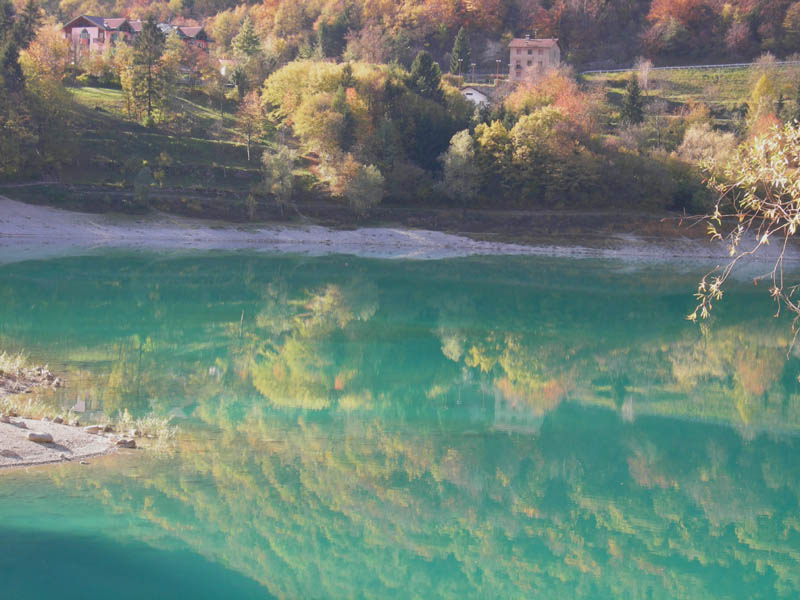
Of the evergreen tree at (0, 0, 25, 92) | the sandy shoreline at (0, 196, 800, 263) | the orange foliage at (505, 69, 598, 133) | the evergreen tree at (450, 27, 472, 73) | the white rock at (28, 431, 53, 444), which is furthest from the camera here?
the evergreen tree at (450, 27, 472, 73)

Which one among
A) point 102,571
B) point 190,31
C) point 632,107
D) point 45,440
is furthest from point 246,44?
point 102,571

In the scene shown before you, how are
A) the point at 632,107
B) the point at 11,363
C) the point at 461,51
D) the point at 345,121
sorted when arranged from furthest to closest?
the point at 461,51
the point at 632,107
the point at 345,121
the point at 11,363

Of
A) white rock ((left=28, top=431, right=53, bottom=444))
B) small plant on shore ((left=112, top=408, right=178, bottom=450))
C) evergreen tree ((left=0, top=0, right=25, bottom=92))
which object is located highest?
evergreen tree ((left=0, top=0, right=25, bottom=92))

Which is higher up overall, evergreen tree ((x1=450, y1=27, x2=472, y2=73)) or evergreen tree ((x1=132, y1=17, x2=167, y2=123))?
evergreen tree ((x1=450, y1=27, x2=472, y2=73))

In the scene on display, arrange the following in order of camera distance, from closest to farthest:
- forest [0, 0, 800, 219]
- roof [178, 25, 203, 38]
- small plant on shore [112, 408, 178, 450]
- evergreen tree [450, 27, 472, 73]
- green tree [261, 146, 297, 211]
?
small plant on shore [112, 408, 178, 450] < forest [0, 0, 800, 219] < green tree [261, 146, 297, 211] < roof [178, 25, 203, 38] < evergreen tree [450, 27, 472, 73]

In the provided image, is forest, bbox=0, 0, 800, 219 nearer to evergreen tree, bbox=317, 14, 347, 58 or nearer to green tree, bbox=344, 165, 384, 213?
green tree, bbox=344, 165, 384, 213

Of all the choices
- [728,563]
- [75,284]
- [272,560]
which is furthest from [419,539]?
[75,284]

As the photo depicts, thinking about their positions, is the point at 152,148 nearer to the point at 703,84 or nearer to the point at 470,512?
the point at 470,512

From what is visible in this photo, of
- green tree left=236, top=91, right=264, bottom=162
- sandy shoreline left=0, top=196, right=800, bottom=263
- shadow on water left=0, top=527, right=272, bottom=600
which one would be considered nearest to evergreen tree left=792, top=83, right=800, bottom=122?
sandy shoreline left=0, top=196, right=800, bottom=263

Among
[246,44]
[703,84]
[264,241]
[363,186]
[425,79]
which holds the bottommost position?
[264,241]
